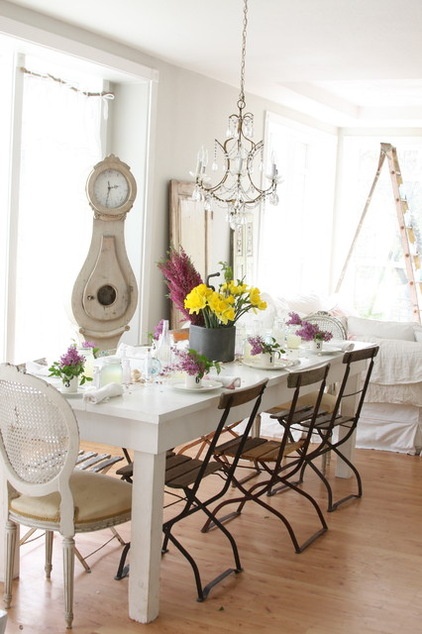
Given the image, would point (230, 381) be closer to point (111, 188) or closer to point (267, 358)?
point (267, 358)

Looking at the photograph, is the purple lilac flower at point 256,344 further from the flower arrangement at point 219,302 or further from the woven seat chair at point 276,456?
the woven seat chair at point 276,456

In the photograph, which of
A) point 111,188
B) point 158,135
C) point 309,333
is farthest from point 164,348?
point 158,135

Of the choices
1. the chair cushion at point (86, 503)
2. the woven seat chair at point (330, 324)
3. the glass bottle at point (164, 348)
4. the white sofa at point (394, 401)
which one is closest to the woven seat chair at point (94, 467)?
the chair cushion at point (86, 503)

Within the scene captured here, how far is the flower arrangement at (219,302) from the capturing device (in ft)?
12.6

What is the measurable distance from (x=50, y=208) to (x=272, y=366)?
8.18 ft

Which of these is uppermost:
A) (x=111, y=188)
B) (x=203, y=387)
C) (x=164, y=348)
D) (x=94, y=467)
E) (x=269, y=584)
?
(x=111, y=188)

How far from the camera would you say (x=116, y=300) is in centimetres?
548

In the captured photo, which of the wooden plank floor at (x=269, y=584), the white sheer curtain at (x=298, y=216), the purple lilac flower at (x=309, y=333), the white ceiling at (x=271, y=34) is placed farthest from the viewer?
the white sheer curtain at (x=298, y=216)

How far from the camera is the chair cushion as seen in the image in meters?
3.03

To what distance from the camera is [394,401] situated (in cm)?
566

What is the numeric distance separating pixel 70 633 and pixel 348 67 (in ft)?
15.7

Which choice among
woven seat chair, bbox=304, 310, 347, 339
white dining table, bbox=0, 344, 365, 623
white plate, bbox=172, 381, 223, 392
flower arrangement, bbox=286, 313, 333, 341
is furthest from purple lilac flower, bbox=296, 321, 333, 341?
white dining table, bbox=0, 344, 365, 623

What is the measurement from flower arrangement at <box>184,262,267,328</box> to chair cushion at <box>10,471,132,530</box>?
953 millimetres

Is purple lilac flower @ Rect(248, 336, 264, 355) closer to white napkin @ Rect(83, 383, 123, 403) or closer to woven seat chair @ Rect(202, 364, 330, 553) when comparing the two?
woven seat chair @ Rect(202, 364, 330, 553)
